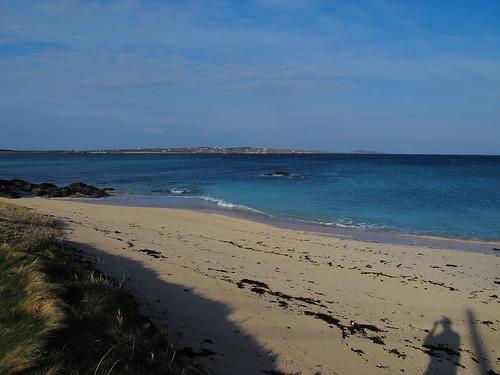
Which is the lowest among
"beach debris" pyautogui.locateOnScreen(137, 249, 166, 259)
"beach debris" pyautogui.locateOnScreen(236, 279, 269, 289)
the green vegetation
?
"beach debris" pyautogui.locateOnScreen(236, 279, 269, 289)

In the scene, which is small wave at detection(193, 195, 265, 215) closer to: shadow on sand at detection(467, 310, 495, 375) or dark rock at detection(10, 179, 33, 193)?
dark rock at detection(10, 179, 33, 193)

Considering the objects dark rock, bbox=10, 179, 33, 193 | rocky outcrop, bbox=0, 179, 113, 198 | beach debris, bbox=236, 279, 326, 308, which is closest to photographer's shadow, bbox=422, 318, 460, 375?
beach debris, bbox=236, 279, 326, 308

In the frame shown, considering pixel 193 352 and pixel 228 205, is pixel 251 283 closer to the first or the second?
pixel 193 352

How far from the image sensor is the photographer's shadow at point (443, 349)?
4887 mm

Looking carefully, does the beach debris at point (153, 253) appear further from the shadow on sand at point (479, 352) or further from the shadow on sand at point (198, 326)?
the shadow on sand at point (479, 352)

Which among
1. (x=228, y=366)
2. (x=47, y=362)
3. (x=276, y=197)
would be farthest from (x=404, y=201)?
(x=47, y=362)

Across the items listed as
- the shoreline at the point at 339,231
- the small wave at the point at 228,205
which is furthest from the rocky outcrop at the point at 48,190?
the small wave at the point at 228,205

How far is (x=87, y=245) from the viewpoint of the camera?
30.1 ft

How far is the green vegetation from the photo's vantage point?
3.04m

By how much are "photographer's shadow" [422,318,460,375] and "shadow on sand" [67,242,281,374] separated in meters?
2.07

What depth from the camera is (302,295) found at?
7133 millimetres

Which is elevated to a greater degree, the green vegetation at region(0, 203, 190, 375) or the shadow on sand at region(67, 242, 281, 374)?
the green vegetation at region(0, 203, 190, 375)

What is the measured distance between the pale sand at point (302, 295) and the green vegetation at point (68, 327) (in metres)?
0.81

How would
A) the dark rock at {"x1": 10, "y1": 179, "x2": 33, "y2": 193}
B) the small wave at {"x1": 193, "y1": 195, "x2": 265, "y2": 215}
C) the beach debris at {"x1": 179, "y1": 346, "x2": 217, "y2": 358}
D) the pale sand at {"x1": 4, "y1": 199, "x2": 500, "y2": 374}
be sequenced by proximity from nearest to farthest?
the beach debris at {"x1": 179, "y1": 346, "x2": 217, "y2": 358} → the pale sand at {"x1": 4, "y1": 199, "x2": 500, "y2": 374} → the small wave at {"x1": 193, "y1": 195, "x2": 265, "y2": 215} → the dark rock at {"x1": 10, "y1": 179, "x2": 33, "y2": 193}
